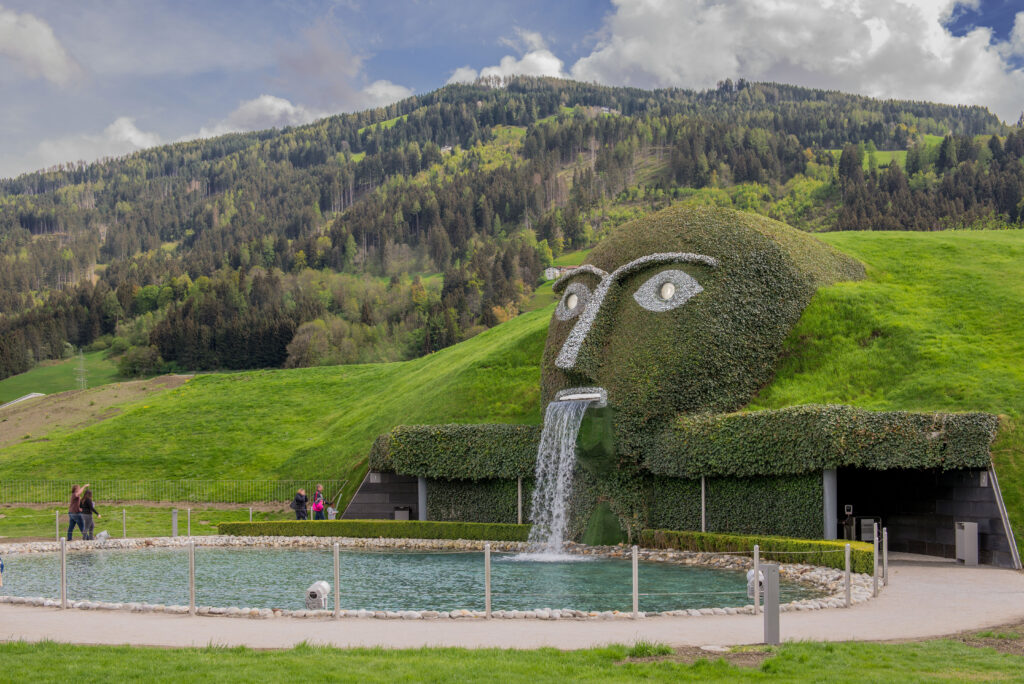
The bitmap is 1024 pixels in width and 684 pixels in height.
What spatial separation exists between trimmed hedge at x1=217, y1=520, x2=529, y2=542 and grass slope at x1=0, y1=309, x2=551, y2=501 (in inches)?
253

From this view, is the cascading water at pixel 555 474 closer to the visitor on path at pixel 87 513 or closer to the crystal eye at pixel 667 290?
the crystal eye at pixel 667 290

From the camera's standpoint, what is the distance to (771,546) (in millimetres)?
21391

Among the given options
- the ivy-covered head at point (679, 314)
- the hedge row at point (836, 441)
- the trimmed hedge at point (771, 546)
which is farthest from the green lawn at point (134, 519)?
the hedge row at point (836, 441)

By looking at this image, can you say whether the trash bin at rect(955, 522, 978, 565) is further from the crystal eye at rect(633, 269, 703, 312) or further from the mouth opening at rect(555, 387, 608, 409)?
the crystal eye at rect(633, 269, 703, 312)

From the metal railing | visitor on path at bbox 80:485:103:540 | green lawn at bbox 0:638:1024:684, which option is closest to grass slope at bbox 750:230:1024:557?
green lawn at bbox 0:638:1024:684

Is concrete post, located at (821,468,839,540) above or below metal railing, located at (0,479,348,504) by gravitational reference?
above

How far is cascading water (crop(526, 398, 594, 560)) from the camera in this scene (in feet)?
88.4

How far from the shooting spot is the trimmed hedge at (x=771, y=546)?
60.6 feet

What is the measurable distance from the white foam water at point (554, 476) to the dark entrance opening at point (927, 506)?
25.8ft

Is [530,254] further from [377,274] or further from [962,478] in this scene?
[962,478]

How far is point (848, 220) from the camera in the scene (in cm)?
11356

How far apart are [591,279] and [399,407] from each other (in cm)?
1733

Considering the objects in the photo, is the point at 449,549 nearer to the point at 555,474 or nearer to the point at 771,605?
the point at 555,474

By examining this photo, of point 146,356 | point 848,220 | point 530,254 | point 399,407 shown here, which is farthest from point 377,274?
point 399,407
